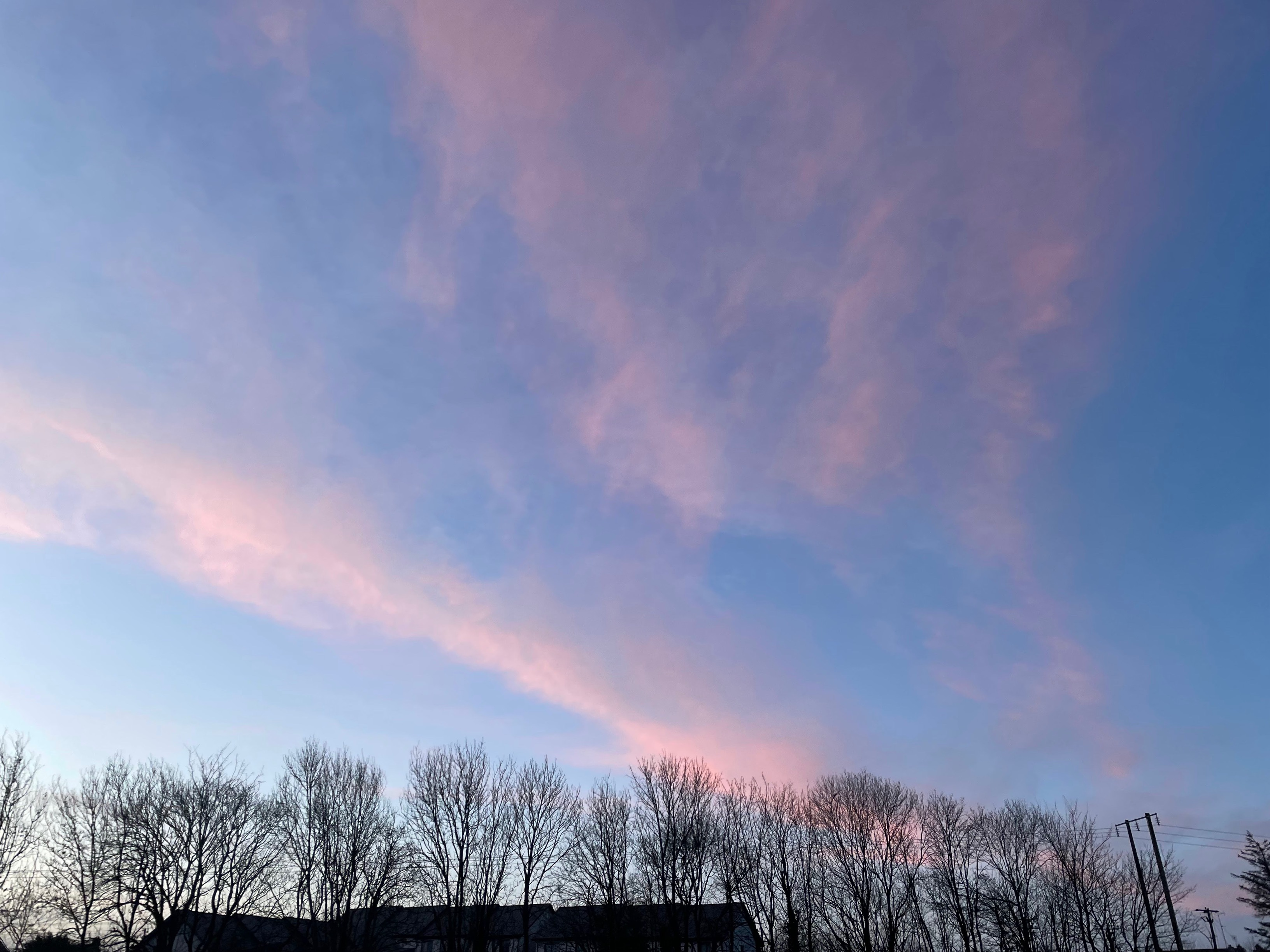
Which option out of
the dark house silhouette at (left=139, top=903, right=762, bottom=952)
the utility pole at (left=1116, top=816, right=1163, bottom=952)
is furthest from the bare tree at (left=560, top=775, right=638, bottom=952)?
the utility pole at (left=1116, top=816, right=1163, bottom=952)

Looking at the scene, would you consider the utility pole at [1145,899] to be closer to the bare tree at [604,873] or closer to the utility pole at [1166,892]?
the utility pole at [1166,892]

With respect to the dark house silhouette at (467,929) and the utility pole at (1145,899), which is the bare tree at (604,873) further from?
the utility pole at (1145,899)

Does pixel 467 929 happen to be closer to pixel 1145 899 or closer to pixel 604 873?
pixel 604 873

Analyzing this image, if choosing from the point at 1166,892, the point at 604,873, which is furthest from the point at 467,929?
the point at 1166,892

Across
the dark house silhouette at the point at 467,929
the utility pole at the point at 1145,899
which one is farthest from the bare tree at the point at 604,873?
the utility pole at the point at 1145,899

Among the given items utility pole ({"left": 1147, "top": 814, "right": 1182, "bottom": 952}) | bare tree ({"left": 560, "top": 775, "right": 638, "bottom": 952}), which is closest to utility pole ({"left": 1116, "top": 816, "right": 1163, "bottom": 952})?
utility pole ({"left": 1147, "top": 814, "right": 1182, "bottom": 952})

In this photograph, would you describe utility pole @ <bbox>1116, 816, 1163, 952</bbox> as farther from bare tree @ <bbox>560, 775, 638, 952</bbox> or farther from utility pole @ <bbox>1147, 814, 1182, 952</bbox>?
bare tree @ <bbox>560, 775, 638, 952</bbox>

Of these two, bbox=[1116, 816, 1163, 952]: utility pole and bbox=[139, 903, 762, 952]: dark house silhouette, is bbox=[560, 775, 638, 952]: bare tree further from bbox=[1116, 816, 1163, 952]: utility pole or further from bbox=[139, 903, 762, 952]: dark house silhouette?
bbox=[1116, 816, 1163, 952]: utility pole

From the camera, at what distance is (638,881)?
2170 inches

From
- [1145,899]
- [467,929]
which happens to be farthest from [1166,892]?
[467,929]

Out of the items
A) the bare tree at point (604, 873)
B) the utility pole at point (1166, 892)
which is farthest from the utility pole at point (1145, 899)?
the bare tree at point (604, 873)

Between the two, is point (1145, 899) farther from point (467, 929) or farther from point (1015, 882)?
point (467, 929)

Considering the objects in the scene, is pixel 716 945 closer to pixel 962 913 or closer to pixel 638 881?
pixel 638 881

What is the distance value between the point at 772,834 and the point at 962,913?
15482 mm
